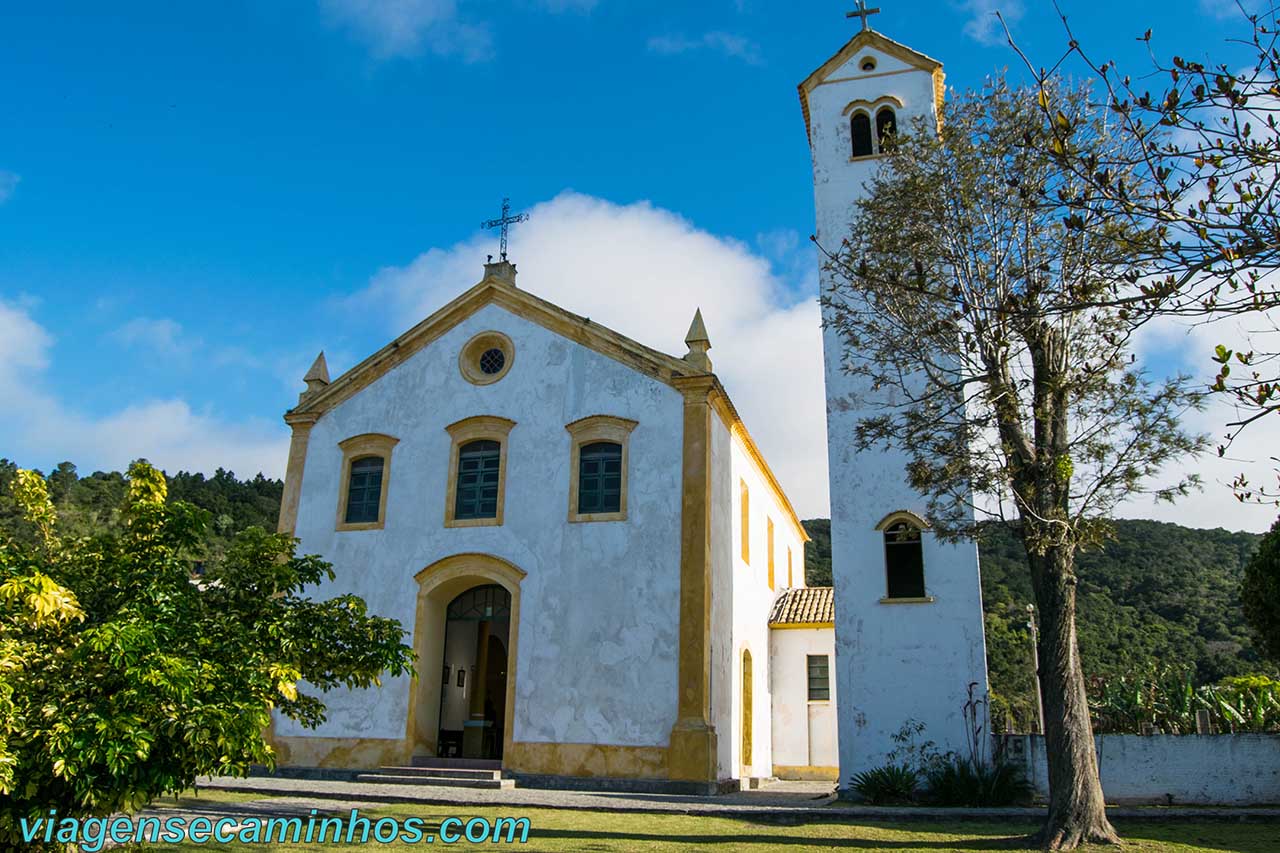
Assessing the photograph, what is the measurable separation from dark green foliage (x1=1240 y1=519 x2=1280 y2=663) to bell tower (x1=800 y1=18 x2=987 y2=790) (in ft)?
13.4

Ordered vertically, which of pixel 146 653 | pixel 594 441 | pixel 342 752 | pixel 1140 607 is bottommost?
pixel 342 752

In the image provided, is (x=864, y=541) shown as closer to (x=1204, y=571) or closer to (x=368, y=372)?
(x=368, y=372)

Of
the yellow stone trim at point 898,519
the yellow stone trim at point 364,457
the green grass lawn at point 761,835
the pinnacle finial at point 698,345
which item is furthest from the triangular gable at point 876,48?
the green grass lawn at point 761,835

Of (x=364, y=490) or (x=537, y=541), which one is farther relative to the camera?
(x=364, y=490)

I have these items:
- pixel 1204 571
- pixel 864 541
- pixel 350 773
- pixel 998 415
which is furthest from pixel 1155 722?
pixel 1204 571

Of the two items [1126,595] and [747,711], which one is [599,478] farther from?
[1126,595]

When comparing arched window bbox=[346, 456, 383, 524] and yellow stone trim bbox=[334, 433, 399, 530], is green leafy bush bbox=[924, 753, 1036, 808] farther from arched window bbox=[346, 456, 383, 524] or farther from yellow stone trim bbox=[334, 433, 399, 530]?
arched window bbox=[346, 456, 383, 524]

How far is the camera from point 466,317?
2000 cm

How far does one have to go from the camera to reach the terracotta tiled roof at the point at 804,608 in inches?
910

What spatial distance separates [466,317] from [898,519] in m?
10.0

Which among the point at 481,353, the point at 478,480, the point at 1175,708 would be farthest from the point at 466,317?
the point at 1175,708

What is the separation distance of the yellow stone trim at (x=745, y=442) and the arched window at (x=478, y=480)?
4.60 m

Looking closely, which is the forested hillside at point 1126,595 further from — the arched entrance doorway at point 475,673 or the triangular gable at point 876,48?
the triangular gable at point 876,48

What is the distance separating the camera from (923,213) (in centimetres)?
1158
